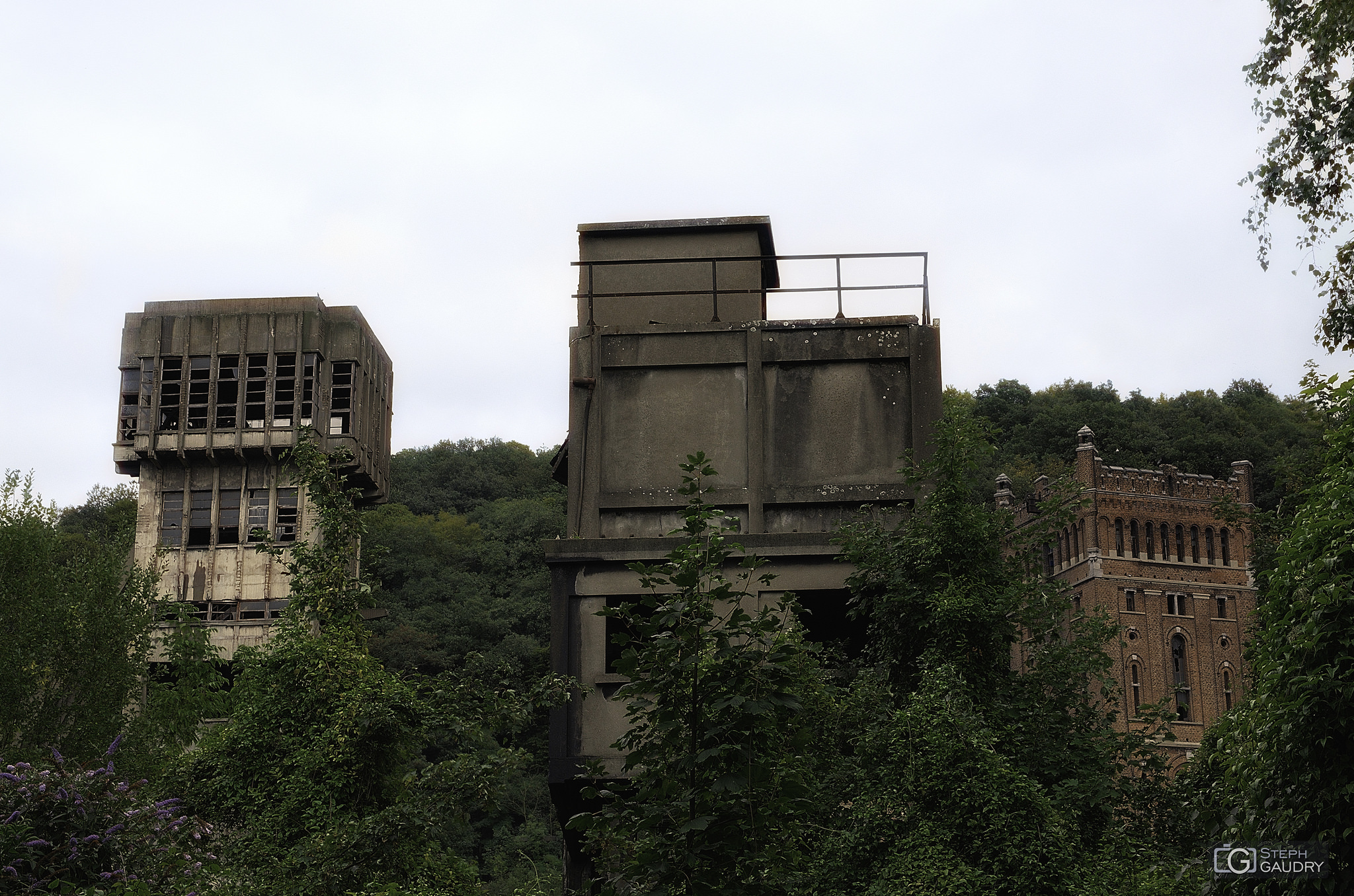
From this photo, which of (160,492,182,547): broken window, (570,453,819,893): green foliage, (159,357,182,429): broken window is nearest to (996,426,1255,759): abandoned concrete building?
(160,492,182,547): broken window

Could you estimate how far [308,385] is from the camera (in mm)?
51219

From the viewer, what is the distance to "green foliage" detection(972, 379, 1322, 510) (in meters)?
82.6

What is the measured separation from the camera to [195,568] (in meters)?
49.3

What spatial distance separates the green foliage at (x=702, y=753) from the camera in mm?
6887

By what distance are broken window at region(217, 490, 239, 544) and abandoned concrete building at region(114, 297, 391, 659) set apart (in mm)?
36

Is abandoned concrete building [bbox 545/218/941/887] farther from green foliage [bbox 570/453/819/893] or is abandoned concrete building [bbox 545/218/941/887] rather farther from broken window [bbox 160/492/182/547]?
broken window [bbox 160/492/182/547]

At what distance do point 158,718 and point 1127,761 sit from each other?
766 inches

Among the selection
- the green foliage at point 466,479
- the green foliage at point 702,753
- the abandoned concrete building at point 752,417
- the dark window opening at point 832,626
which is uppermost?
the green foliage at point 466,479

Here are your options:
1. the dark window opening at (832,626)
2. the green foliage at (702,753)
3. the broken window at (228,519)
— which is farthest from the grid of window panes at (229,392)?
the green foliage at (702,753)

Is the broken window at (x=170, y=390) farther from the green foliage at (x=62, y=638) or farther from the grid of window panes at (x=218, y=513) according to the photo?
the green foliage at (x=62, y=638)

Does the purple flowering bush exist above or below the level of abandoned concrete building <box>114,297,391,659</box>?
below

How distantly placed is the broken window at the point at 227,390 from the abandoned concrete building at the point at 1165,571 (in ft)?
120

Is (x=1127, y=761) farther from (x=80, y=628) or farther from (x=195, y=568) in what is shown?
(x=195, y=568)

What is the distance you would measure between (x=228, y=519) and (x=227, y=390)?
5.16m
